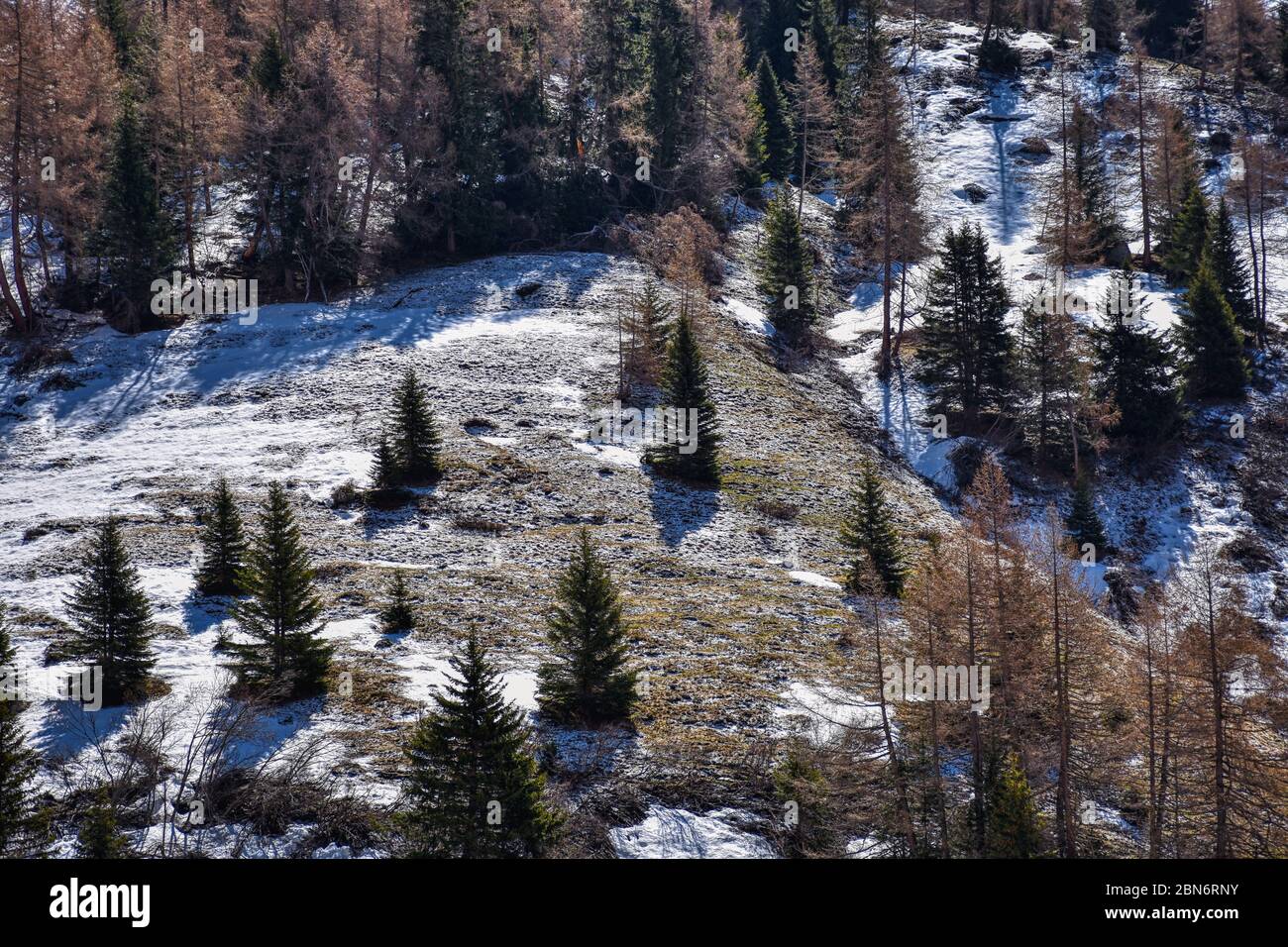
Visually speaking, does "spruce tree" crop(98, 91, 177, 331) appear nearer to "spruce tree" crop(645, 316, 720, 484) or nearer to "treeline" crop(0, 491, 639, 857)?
"treeline" crop(0, 491, 639, 857)

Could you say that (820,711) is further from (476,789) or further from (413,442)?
(413,442)

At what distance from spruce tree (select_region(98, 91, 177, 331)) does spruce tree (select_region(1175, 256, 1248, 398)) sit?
150 feet

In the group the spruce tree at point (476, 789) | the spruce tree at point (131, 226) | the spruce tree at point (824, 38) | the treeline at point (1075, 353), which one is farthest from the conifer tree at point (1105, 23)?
the spruce tree at point (476, 789)

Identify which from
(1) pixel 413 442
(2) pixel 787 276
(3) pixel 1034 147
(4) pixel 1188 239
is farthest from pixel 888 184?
(3) pixel 1034 147

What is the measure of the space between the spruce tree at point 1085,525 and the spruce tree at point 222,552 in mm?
27790

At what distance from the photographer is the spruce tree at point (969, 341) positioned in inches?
1736

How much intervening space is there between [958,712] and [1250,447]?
103 ft

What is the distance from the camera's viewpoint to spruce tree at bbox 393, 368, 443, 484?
3275 cm

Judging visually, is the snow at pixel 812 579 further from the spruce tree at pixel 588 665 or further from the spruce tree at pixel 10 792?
the spruce tree at pixel 10 792

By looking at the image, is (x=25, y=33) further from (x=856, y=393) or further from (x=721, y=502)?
(x=856, y=393)

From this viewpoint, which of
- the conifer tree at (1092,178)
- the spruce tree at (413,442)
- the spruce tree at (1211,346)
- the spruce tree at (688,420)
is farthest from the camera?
the conifer tree at (1092,178)

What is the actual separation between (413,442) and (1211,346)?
118 ft

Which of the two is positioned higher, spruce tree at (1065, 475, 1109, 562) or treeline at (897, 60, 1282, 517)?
treeline at (897, 60, 1282, 517)

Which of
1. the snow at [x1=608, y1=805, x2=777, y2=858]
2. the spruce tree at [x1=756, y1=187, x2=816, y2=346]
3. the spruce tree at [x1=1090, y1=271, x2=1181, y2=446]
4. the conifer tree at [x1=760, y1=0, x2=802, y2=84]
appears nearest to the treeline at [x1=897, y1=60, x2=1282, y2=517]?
the spruce tree at [x1=1090, y1=271, x2=1181, y2=446]
